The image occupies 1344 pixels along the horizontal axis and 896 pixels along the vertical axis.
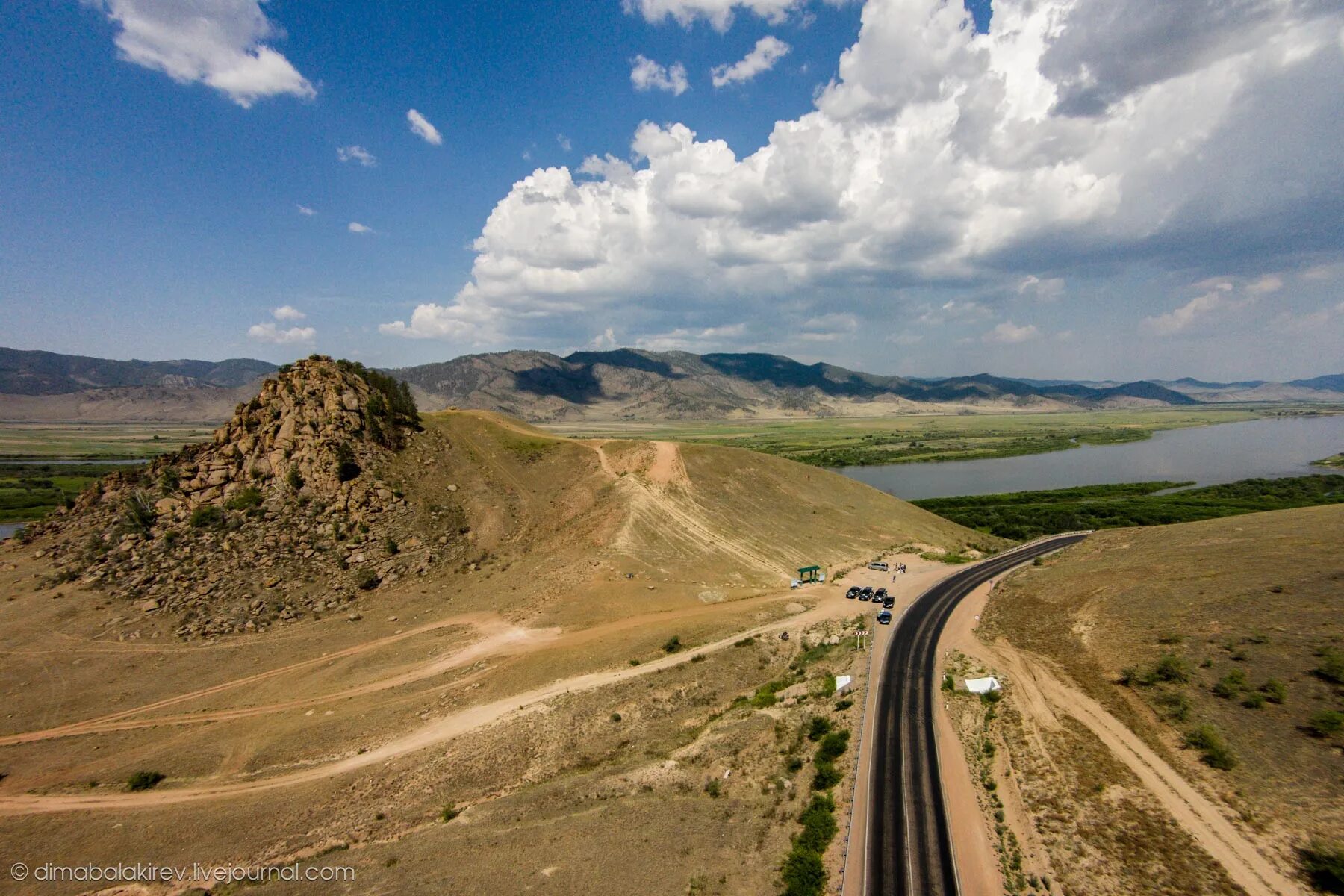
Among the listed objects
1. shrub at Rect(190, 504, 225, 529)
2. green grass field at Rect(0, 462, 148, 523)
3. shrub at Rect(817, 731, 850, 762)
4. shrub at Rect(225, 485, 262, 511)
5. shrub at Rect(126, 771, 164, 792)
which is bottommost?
green grass field at Rect(0, 462, 148, 523)

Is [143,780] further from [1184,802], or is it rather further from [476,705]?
[1184,802]

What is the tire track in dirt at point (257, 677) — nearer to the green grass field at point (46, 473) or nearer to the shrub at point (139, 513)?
the shrub at point (139, 513)

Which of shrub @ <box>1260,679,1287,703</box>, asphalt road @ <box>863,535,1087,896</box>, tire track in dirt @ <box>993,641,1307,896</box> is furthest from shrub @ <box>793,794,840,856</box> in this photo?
shrub @ <box>1260,679,1287,703</box>

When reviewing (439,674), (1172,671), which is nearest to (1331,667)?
(1172,671)

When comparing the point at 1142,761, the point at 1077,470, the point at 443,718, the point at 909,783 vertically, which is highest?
the point at 1077,470

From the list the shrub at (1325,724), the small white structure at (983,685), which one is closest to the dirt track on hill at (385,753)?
the small white structure at (983,685)

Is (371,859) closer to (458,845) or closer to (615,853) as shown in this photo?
(458,845)

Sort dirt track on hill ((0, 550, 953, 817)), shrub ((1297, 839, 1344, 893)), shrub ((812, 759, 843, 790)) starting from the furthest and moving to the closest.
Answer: dirt track on hill ((0, 550, 953, 817)), shrub ((812, 759, 843, 790)), shrub ((1297, 839, 1344, 893))

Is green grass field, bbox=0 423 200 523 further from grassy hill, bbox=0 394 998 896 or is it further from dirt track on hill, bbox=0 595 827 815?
dirt track on hill, bbox=0 595 827 815
